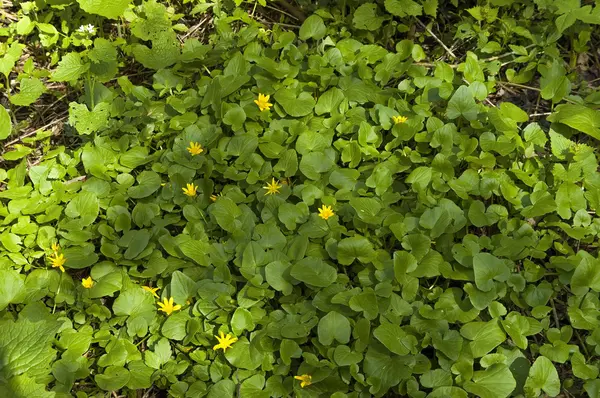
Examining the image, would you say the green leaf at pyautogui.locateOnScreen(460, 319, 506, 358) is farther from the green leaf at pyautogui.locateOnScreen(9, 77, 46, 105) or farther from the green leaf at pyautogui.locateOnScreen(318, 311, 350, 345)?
the green leaf at pyautogui.locateOnScreen(9, 77, 46, 105)

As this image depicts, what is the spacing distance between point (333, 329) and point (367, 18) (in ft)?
6.39

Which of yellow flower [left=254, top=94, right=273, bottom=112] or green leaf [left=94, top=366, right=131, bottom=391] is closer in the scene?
green leaf [left=94, top=366, right=131, bottom=391]

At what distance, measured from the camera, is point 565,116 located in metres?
2.91

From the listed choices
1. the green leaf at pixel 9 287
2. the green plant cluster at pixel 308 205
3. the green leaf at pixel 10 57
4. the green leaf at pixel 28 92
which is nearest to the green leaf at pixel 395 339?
the green plant cluster at pixel 308 205

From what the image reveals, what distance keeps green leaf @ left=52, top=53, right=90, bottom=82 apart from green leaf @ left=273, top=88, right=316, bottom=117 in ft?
3.77

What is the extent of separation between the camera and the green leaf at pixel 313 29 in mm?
3400

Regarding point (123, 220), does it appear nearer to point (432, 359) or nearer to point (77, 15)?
point (432, 359)

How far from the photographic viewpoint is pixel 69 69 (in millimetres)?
3391

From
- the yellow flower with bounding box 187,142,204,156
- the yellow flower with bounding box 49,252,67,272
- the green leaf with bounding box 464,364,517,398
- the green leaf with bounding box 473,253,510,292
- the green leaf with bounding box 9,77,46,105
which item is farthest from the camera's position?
the green leaf with bounding box 9,77,46,105

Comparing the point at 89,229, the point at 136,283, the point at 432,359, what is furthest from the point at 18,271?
the point at 432,359

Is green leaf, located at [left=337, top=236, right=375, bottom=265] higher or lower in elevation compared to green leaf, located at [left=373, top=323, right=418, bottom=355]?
higher

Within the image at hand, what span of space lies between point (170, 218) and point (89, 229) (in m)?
0.37

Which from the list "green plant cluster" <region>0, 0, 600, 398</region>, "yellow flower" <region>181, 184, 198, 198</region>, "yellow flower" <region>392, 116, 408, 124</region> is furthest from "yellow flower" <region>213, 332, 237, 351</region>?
"yellow flower" <region>392, 116, 408, 124</region>

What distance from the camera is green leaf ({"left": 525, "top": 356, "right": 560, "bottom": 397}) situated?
6.99 ft
